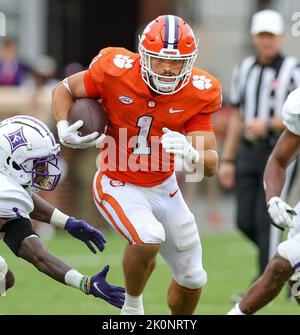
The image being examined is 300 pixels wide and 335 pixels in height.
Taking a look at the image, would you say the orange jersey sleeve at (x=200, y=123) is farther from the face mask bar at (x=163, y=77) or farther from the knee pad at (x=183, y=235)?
the knee pad at (x=183, y=235)

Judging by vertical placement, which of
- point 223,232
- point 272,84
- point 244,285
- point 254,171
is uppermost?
point 272,84

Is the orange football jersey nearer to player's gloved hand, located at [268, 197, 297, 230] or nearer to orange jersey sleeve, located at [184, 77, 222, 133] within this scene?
orange jersey sleeve, located at [184, 77, 222, 133]

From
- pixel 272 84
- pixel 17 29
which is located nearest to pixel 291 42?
pixel 17 29

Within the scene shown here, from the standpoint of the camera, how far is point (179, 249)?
5531mm

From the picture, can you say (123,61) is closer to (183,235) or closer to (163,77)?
(163,77)

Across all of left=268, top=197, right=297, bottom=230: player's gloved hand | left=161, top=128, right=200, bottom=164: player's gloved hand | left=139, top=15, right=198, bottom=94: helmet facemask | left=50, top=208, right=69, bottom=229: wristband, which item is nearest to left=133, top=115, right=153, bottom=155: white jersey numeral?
left=139, top=15, right=198, bottom=94: helmet facemask

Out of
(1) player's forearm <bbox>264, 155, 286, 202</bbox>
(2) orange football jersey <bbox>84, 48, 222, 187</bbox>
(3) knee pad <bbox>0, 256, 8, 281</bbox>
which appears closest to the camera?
(3) knee pad <bbox>0, 256, 8, 281</bbox>

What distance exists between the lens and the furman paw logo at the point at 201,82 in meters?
5.48

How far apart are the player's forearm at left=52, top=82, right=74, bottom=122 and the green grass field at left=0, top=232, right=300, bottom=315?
1353 millimetres

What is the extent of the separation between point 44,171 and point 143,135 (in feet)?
2.03

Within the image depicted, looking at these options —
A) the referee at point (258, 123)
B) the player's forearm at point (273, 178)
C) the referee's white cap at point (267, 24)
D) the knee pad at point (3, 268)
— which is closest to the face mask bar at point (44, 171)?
the knee pad at point (3, 268)

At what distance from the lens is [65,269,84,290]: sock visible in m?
4.77
